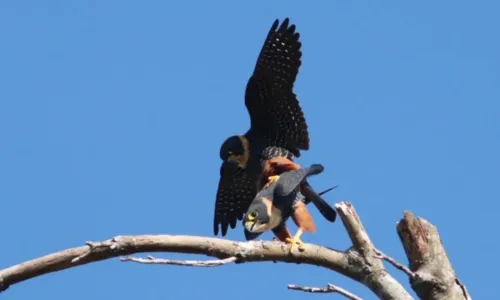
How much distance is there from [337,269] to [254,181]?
3.39 metres

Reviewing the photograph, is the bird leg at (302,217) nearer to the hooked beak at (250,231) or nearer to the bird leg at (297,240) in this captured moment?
the bird leg at (297,240)

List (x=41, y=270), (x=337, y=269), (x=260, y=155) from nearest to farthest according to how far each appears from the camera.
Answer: (x=41, y=270), (x=337, y=269), (x=260, y=155)

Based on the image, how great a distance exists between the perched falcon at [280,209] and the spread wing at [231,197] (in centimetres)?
176

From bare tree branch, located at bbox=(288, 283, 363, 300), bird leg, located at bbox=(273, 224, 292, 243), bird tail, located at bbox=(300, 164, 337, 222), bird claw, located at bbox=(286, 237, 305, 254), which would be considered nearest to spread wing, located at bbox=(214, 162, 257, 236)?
bird tail, located at bbox=(300, 164, 337, 222)

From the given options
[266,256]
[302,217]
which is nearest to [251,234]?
[302,217]

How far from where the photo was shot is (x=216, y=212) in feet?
29.8

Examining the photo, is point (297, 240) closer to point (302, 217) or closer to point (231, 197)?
point (302, 217)

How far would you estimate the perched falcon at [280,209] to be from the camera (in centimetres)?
668

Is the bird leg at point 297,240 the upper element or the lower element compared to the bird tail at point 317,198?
lower

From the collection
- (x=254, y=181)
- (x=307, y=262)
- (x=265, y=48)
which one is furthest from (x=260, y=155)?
(x=307, y=262)

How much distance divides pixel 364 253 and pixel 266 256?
54cm

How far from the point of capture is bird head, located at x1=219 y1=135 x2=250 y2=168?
8844mm

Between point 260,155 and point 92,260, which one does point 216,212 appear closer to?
point 260,155

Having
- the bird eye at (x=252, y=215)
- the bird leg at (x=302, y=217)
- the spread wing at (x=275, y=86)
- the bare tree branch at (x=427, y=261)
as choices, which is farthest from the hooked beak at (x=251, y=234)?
the spread wing at (x=275, y=86)
